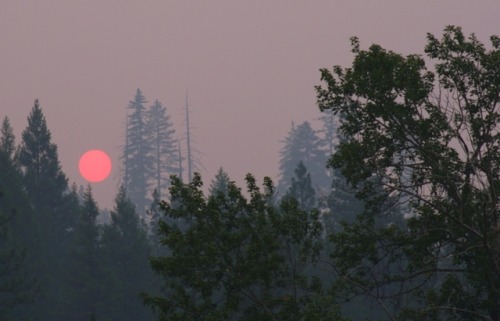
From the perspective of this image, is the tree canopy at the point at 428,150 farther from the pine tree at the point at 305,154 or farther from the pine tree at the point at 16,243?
the pine tree at the point at 305,154

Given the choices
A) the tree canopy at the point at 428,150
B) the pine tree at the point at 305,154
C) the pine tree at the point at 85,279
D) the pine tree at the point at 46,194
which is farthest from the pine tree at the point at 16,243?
the pine tree at the point at 305,154

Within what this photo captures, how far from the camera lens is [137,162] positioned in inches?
5792

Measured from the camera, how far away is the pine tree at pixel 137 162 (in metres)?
144

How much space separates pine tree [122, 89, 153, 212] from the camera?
472 ft

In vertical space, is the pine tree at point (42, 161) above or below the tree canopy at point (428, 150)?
above

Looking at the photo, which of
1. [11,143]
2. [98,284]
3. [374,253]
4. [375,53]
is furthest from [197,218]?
[11,143]

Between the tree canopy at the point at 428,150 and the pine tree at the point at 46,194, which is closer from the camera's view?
the tree canopy at the point at 428,150

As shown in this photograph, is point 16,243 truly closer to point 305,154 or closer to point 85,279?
point 85,279

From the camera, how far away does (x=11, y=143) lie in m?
73.9

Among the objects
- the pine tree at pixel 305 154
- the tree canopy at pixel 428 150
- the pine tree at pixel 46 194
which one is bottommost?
the tree canopy at pixel 428 150

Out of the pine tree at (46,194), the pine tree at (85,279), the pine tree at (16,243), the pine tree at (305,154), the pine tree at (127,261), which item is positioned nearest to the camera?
the pine tree at (16,243)

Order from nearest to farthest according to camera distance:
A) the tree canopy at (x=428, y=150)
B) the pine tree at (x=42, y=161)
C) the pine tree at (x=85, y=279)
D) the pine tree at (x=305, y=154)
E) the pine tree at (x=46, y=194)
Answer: the tree canopy at (x=428, y=150) → the pine tree at (x=85, y=279) → the pine tree at (x=46, y=194) → the pine tree at (x=42, y=161) → the pine tree at (x=305, y=154)

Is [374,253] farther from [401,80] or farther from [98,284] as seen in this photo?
[98,284]

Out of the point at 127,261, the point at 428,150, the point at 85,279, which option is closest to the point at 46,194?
the point at 127,261
